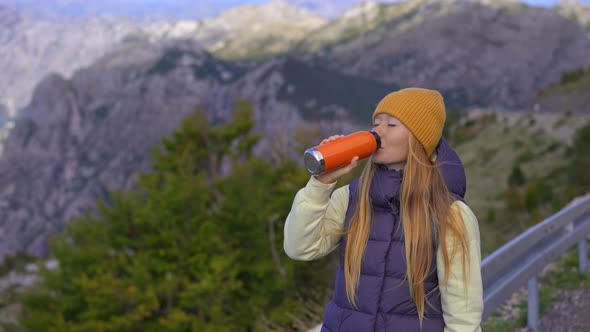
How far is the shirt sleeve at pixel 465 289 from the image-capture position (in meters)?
2.23

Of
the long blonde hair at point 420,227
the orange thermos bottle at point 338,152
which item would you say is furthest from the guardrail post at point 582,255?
the orange thermos bottle at point 338,152

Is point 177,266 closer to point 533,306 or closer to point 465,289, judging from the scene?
point 533,306

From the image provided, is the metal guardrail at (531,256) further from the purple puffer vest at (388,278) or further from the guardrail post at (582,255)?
the purple puffer vest at (388,278)

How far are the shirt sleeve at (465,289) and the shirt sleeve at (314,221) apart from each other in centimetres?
51

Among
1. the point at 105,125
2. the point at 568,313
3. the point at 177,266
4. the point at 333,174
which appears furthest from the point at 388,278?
the point at 105,125

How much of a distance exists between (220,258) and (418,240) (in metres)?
22.3

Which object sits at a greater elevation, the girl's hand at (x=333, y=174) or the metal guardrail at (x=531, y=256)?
the girl's hand at (x=333, y=174)

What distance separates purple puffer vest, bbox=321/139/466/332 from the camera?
2285mm

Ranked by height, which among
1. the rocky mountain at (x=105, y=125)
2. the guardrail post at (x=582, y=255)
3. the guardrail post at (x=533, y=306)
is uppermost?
the guardrail post at (x=533, y=306)

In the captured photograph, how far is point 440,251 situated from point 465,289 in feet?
0.58

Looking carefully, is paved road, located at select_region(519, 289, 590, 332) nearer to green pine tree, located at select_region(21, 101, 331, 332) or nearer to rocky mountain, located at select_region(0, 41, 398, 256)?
green pine tree, located at select_region(21, 101, 331, 332)

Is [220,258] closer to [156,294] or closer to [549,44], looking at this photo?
[156,294]

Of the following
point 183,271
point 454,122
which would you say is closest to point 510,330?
point 183,271

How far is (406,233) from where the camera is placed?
2.27m
